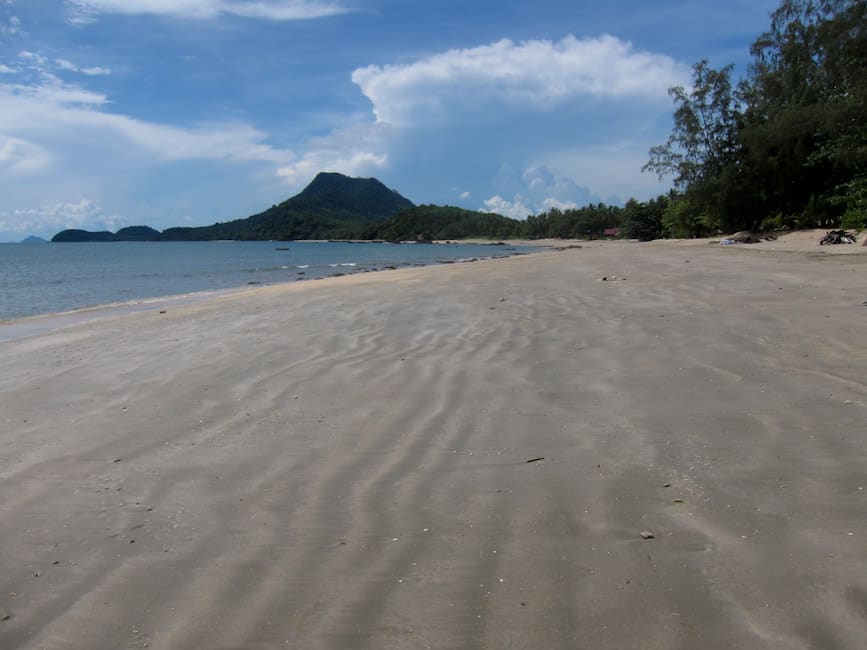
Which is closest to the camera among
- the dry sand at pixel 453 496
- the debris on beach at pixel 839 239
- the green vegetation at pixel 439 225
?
the dry sand at pixel 453 496

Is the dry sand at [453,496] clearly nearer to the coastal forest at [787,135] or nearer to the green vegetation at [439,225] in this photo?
the coastal forest at [787,135]

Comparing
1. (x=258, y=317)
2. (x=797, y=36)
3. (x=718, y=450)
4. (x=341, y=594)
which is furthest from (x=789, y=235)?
(x=341, y=594)

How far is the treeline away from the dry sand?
2884cm

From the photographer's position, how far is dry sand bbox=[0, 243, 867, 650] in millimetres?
2387

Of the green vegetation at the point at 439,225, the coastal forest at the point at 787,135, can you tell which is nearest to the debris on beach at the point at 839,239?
the coastal forest at the point at 787,135

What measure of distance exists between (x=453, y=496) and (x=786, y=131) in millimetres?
38651

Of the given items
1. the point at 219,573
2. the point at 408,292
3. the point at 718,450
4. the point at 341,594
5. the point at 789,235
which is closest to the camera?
the point at 341,594

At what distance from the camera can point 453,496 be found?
345 cm

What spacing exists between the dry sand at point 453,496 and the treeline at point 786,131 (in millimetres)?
28842

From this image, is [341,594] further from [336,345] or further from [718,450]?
[336,345]

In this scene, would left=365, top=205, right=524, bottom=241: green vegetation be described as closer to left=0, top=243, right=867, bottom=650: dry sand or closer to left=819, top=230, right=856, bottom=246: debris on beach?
left=819, top=230, right=856, bottom=246: debris on beach

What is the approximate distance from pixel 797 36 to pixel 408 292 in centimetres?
3998

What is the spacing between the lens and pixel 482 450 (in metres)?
4.11

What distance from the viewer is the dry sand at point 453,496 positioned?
2387mm
